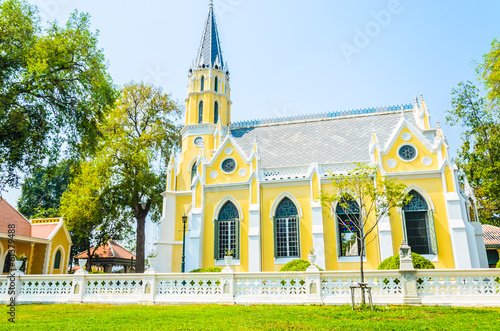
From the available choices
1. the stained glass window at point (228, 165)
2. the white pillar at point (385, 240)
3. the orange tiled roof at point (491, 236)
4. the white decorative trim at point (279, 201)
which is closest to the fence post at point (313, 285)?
the white pillar at point (385, 240)

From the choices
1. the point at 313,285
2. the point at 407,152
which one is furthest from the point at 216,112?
the point at 313,285

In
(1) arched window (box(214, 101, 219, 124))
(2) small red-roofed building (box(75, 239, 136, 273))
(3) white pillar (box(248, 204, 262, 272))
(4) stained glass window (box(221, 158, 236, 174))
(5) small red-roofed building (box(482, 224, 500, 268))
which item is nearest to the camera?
(3) white pillar (box(248, 204, 262, 272))

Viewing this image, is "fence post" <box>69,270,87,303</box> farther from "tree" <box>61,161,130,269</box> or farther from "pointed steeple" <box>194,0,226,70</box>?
"pointed steeple" <box>194,0,226,70</box>

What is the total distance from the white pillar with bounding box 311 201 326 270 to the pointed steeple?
15.5m

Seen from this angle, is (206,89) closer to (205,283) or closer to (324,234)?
(324,234)

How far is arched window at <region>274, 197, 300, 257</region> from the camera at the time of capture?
70.1 feet

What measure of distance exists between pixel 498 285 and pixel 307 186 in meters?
11.7

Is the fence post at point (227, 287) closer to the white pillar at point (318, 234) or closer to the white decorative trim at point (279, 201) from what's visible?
the white pillar at point (318, 234)

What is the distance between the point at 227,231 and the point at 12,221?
46.6 ft

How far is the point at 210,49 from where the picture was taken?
3109cm

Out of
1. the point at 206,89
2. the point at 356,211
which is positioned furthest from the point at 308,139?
the point at 206,89

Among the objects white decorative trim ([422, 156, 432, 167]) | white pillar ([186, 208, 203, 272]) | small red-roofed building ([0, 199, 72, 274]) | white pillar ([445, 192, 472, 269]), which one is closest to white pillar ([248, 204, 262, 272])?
white pillar ([186, 208, 203, 272])

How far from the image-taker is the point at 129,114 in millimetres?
31562

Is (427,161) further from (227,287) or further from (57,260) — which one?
(57,260)
